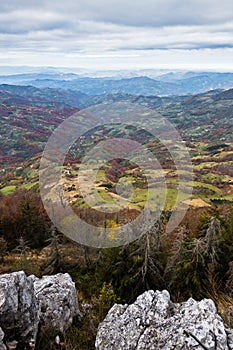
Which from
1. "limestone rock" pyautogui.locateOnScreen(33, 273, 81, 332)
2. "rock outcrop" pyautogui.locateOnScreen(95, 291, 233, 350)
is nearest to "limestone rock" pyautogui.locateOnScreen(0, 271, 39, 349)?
"limestone rock" pyautogui.locateOnScreen(33, 273, 81, 332)

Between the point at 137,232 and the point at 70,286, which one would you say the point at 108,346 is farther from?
the point at 137,232

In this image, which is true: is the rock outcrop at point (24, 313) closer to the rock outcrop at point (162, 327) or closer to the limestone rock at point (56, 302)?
the limestone rock at point (56, 302)

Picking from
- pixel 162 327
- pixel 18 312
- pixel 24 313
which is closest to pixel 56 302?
pixel 24 313

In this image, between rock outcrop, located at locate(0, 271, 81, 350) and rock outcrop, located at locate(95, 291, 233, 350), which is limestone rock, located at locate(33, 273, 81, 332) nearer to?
rock outcrop, located at locate(0, 271, 81, 350)


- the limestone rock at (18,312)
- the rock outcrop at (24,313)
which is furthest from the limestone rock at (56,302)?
the limestone rock at (18,312)

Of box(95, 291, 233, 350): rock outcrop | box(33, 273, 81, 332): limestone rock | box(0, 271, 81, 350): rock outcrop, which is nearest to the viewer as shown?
box(95, 291, 233, 350): rock outcrop

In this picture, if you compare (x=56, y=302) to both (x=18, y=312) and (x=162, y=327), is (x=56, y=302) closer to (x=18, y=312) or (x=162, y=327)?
(x=18, y=312)
